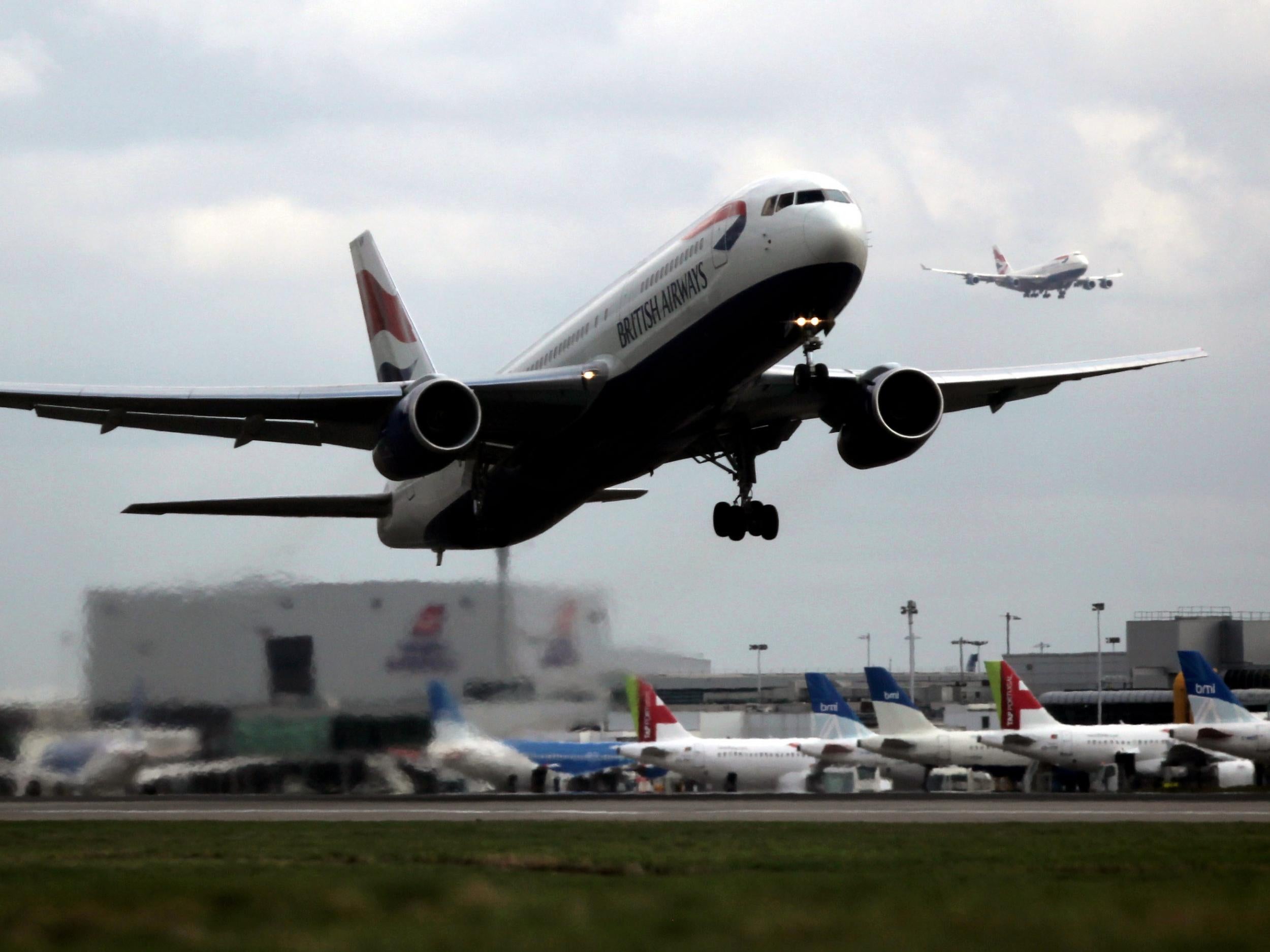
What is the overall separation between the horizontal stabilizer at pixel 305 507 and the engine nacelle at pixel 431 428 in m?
10.2

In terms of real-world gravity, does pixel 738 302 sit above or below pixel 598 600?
above

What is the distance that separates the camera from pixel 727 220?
106ft

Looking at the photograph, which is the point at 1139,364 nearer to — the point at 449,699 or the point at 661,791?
the point at 449,699

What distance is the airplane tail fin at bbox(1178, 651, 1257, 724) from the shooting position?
63812mm

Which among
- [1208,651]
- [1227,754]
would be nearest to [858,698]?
[1208,651]

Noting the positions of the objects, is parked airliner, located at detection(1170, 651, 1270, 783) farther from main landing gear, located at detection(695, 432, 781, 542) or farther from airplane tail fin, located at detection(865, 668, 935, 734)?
main landing gear, located at detection(695, 432, 781, 542)

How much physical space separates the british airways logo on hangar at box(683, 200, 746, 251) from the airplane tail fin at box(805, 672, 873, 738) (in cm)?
3581

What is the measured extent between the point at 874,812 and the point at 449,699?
11.7 metres

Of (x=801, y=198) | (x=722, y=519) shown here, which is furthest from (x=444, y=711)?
(x=801, y=198)

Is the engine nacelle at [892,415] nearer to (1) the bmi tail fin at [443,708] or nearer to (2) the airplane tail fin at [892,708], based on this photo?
(1) the bmi tail fin at [443,708]

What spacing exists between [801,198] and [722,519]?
9.64 metres

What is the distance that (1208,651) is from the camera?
10862 cm

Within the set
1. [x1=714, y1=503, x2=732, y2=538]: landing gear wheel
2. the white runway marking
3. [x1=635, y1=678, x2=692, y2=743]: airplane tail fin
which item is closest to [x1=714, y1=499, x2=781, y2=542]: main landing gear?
[x1=714, y1=503, x2=732, y2=538]: landing gear wheel

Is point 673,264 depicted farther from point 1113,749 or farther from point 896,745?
point 1113,749
